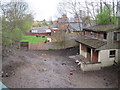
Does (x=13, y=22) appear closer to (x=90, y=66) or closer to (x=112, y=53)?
(x=90, y=66)

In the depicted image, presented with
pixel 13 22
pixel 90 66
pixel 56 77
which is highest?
pixel 13 22

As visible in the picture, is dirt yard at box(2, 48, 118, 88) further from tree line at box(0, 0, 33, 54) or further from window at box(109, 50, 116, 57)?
tree line at box(0, 0, 33, 54)

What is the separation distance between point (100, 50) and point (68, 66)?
13.3 ft

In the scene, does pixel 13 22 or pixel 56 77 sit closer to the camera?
pixel 56 77

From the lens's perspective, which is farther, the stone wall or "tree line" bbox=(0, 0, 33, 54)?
"tree line" bbox=(0, 0, 33, 54)

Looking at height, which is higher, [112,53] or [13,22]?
[13,22]

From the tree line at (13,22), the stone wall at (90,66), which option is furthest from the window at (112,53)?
the tree line at (13,22)

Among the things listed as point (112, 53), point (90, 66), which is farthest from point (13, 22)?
point (112, 53)

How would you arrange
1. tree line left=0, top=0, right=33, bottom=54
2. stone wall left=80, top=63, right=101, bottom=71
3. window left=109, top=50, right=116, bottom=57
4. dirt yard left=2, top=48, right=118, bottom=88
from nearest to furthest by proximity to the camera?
1. dirt yard left=2, top=48, right=118, bottom=88
2. stone wall left=80, top=63, right=101, bottom=71
3. window left=109, top=50, right=116, bottom=57
4. tree line left=0, top=0, right=33, bottom=54

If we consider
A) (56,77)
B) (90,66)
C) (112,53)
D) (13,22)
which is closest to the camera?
(56,77)

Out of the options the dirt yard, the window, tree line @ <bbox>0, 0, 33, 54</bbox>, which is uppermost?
tree line @ <bbox>0, 0, 33, 54</bbox>

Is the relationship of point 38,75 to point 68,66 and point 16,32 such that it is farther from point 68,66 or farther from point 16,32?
point 16,32

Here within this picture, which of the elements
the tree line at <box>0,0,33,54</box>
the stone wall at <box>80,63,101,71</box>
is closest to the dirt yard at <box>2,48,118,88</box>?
the stone wall at <box>80,63,101,71</box>

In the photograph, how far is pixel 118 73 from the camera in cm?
1186
